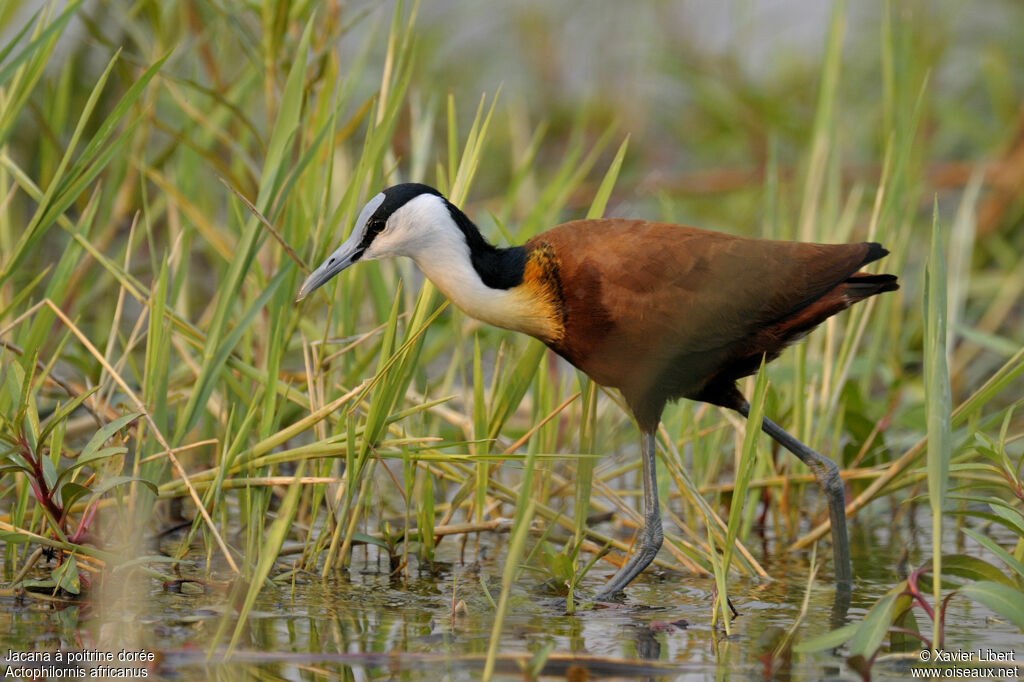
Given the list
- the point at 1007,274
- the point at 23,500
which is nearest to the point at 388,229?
the point at 23,500

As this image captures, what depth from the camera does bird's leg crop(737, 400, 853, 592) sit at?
3.28m

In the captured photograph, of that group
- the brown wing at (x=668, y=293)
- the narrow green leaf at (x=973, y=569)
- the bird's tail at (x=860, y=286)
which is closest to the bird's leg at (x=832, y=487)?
the brown wing at (x=668, y=293)

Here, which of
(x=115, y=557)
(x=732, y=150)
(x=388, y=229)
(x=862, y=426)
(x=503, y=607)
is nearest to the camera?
(x=503, y=607)

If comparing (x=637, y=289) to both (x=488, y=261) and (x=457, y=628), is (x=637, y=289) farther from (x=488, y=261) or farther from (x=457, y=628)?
(x=457, y=628)

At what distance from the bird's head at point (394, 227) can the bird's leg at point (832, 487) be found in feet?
3.10

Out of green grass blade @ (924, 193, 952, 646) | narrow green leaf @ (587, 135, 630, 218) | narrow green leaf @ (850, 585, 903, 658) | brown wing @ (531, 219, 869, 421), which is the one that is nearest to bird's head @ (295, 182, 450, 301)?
brown wing @ (531, 219, 869, 421)

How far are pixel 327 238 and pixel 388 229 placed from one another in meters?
0.24

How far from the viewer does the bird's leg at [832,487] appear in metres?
3.28

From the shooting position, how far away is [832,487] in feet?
11.3

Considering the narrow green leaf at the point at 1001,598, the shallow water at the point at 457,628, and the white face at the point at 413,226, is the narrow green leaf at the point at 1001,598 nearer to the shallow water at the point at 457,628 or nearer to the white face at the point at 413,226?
the shallow water at the point at 457,628

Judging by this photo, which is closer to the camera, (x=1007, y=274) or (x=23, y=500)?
(x=23, y=500)

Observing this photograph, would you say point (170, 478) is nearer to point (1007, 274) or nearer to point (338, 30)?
point (338, 30)

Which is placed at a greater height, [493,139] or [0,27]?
[493,139]

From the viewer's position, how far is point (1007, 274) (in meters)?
5.60
